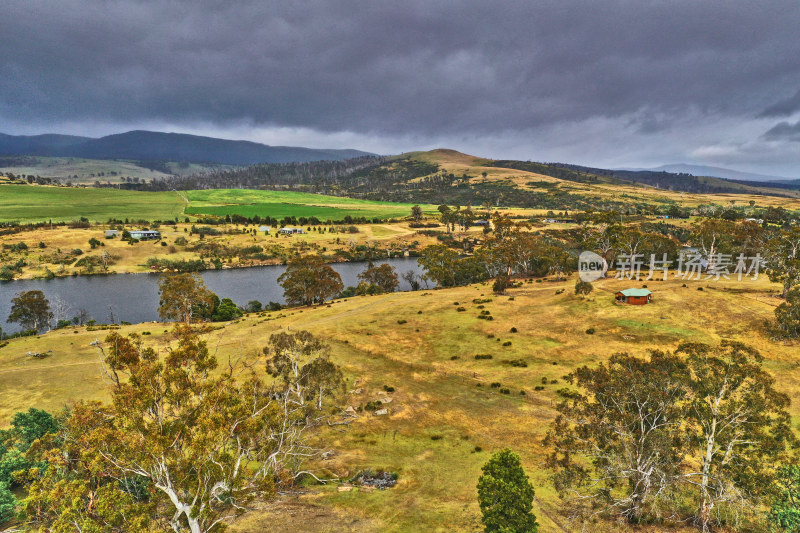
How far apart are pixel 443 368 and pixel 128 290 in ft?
416

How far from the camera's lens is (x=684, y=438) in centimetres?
2658

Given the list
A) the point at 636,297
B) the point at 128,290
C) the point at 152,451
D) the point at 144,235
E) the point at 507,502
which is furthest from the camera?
the point at 144,235

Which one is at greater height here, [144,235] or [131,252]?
[144,235]

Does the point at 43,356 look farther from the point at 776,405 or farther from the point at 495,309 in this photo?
the point at 776,405

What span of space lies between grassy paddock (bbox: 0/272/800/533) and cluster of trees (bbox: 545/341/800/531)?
16.1 ft

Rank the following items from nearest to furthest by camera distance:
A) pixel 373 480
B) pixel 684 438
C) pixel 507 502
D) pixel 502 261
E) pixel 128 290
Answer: pixel 507 502 < pixel 684 438 < pixel 373 480 < pixel 502 261 < pixel 128 290

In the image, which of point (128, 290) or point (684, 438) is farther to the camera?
point (128, 290)

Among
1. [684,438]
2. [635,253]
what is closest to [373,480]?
[684,438]

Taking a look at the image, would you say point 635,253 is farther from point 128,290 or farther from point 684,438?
point 128,290

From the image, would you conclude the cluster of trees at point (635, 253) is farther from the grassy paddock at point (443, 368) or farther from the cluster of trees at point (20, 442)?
the cluster of trees at point (20, 442)

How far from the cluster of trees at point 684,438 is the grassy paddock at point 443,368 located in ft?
16.1

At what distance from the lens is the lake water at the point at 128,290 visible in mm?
110181

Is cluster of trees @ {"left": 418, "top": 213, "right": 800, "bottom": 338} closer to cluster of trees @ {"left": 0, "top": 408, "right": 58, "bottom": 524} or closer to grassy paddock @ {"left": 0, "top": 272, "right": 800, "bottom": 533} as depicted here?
grassy paddock @ {"left": 0, "top": 272, "right": 800, "bottom": 533}

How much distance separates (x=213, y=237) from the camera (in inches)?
7776
